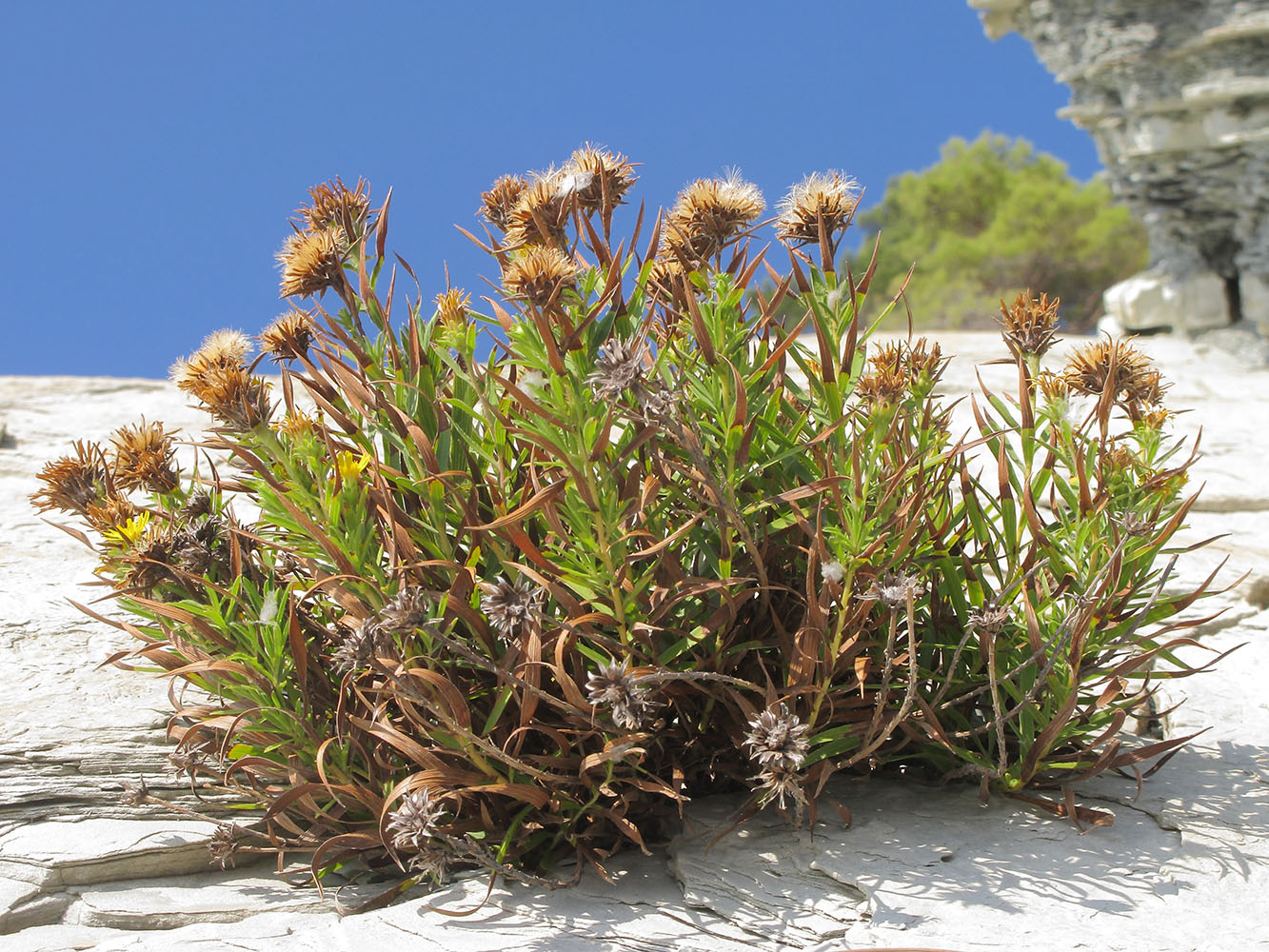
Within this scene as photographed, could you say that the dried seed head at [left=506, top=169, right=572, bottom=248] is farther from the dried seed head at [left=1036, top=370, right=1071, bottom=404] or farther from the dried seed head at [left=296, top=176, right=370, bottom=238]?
the dried seed head at [left=1036, top=370, right=1071, bottom=404]

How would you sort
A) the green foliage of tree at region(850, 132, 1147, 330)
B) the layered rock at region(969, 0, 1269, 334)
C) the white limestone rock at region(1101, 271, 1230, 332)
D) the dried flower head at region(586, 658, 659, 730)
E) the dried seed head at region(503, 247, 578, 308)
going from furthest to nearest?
the green foliage of tree at region(850, 132, 1147, 330)
the white limestone rock at region(1101, 271, 1230, 332)
the layered rock at region(969, 0, 1269, 334)
the dried seed head at region(503, 247, 578, 308)
the dried flower head at region(586, 658, 659, 730)

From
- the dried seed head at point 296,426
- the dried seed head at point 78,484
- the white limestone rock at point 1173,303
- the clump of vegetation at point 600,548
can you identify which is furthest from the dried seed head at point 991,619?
the white limestone rock at point 1173,303

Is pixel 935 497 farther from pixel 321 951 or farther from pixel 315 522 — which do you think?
pixel 321 951

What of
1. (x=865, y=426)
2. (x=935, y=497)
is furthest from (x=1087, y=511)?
(x=865, y=426)

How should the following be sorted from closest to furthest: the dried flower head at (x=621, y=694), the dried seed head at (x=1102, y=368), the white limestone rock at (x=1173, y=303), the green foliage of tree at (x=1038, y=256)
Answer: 1. the dried flower head at (x=621, y=694)
2. the dried seed head at (x=1102, y=368)
3. the white limestone rock at (x=1173, y=303)
4. the green foliage of tree at (x=1038, y=256)

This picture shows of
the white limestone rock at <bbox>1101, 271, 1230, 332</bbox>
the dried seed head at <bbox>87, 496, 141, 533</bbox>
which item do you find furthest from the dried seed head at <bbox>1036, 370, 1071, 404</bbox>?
the white limestone rock at <bbox>1101, 271, 1230, 332</bbox>

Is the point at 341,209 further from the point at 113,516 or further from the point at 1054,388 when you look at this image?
the point at 1054,388

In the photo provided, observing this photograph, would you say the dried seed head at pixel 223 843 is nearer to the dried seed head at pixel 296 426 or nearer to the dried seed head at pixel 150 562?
the dried seed head at pixel 150 562

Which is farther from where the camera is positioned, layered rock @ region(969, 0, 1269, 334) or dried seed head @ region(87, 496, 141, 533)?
layered rock @ region(969, 0, 1269, 334)
